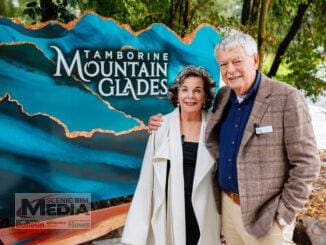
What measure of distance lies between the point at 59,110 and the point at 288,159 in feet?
5.54

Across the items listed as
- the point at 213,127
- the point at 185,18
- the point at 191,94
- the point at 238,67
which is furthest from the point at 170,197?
the point at 185,18

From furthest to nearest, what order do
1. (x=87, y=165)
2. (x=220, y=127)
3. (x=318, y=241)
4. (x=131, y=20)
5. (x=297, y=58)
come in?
(x=297, y=58) < (x=131, y=20) < (x=318, y=241) < (x=87, y=165) < (x=220, y=127)

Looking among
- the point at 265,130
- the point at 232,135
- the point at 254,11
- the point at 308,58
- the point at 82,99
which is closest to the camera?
the point at 265,130

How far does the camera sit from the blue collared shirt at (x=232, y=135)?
90.8 inches

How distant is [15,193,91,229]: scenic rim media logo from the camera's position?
10.6 ft

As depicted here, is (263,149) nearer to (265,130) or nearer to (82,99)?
(265,130)

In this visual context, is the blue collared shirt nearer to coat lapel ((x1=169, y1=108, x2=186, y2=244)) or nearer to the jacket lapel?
the jacket lapel

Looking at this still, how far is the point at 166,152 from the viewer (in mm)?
2615

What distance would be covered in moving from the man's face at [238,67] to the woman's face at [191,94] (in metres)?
0.34

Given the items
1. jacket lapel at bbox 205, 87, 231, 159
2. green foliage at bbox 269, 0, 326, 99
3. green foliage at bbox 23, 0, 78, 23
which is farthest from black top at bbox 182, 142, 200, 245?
green foliage at bbox 269, 0, 326, 99

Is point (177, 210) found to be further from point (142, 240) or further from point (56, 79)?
point (56, 79)

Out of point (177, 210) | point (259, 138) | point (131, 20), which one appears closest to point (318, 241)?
point (177, 210)

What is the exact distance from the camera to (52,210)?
3350mm

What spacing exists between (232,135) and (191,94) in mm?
416
